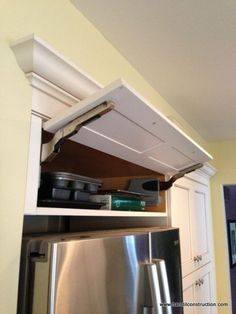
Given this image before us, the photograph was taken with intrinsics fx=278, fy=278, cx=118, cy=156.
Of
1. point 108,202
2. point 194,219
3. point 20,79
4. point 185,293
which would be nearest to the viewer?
point 20,79

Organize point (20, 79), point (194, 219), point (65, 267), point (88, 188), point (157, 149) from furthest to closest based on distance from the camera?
point (194, 219), point (157, 149), point (88, 188), point (20, 79), point (65, 267)

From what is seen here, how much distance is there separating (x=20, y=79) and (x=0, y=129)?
0.47 ft

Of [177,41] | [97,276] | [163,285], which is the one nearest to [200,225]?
[163,285]

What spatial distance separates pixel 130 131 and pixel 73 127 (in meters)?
0.22

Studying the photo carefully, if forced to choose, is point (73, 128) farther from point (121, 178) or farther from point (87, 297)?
point (121, 178)

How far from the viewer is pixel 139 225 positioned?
133 centimetres

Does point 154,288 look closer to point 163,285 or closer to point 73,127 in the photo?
point 163,285

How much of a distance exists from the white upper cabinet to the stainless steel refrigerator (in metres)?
0.29

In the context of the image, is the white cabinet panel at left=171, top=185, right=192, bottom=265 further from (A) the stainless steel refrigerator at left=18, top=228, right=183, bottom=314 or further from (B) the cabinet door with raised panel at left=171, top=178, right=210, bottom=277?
(A) the stainless steel refrigerator at left=18, top=228, right=183, bottom=314

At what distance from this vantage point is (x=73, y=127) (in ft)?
2.19

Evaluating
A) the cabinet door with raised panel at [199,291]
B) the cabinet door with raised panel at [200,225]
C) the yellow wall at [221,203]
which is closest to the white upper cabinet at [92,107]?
the cabinet door with raised panel at [199,291]

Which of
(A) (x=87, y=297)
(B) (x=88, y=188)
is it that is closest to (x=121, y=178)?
(B) (x=88, y=188)

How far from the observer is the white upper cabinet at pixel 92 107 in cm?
64

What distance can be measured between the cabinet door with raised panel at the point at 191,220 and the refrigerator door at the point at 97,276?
65cm
